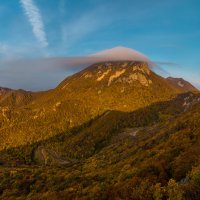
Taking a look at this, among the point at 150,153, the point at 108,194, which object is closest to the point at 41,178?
the point at 150,153

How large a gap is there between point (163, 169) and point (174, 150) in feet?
61.7

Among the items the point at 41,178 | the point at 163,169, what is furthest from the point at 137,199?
the point at 41,178

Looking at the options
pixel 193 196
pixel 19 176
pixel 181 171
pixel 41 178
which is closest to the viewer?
pixel 193 196

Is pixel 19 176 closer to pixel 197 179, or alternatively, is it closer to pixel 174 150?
pixel 174 150

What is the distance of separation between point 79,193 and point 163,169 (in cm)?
2723

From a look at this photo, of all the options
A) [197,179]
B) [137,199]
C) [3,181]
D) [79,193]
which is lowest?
[3,181]

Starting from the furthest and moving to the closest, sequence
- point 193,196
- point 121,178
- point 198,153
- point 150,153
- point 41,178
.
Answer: point 41,178
point 150,153
point 121,178
point 198,153
point 193,196

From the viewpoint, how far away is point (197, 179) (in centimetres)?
4150

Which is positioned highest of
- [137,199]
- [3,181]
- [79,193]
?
[137,199]

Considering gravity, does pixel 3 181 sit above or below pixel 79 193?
below

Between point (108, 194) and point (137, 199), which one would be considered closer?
point (137, 199)

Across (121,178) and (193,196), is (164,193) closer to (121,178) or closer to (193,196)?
(193,196)

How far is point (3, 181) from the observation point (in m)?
167

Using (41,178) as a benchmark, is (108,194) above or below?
above
